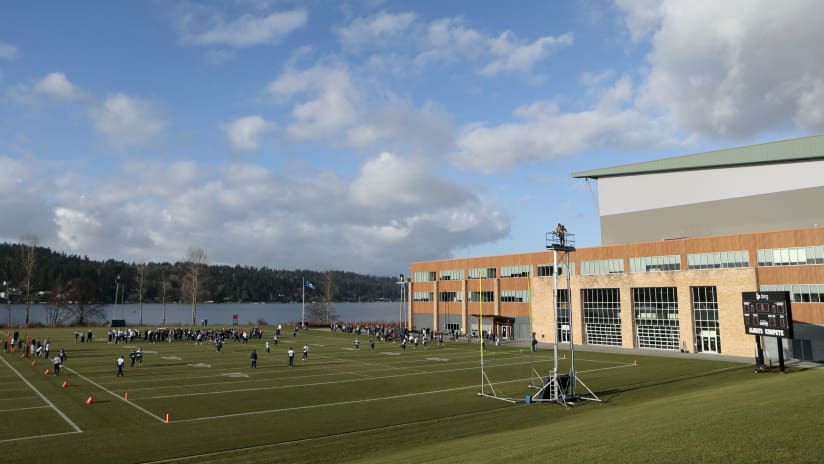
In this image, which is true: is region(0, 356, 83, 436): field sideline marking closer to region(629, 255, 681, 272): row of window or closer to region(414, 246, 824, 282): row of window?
region(414, 246, 824, 282): row of window

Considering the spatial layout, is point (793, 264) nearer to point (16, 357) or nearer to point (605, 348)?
point (605, 348)

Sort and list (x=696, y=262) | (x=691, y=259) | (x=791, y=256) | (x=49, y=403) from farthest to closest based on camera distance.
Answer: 1. (x=691, y=259)
2. (x=696, y=262)
3. (x=791, y=256)
4. (x=49, y=403)

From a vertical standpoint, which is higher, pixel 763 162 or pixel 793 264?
pixel 763 162

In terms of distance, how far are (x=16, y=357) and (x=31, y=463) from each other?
4016 centimetres

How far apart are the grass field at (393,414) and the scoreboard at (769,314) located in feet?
11.5

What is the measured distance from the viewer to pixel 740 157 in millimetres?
61562

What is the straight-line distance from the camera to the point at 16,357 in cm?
5003

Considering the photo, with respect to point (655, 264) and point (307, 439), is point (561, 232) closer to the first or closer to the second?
point (307, 439)

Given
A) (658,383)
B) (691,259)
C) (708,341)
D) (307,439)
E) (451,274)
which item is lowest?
(307,439)

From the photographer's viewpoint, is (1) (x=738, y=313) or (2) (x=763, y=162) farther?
(2) (x=763, y=162)

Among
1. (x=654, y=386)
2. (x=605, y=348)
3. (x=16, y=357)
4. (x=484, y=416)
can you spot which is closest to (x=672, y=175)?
(x=605, y=348)

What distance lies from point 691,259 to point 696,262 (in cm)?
63

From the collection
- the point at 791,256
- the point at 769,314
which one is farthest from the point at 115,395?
the point at 791,256

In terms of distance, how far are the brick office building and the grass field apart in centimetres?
1047
